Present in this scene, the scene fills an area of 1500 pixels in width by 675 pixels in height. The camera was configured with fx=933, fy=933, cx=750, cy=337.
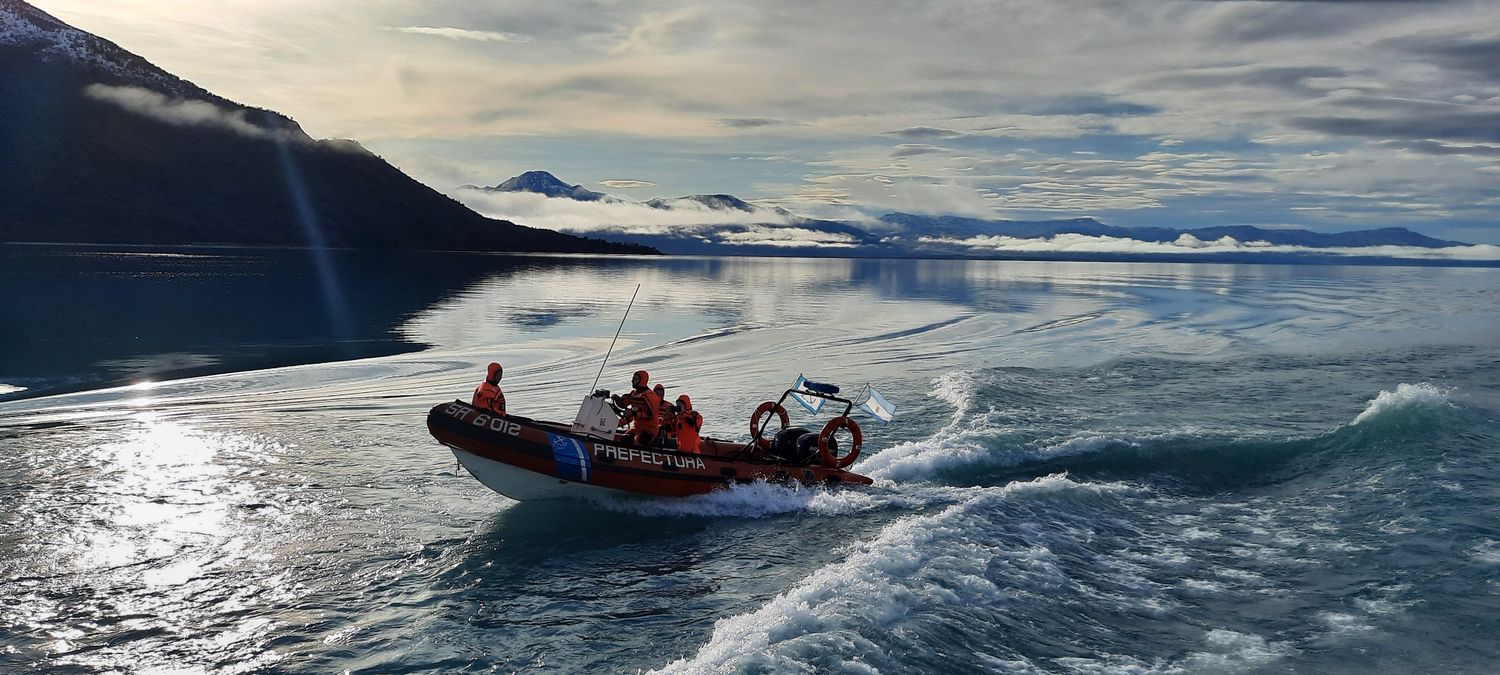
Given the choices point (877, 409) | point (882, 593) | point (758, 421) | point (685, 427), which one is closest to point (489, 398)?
point (685, 427)

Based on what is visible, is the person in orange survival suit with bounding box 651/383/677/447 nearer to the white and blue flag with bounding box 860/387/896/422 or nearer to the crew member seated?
the crew member seated

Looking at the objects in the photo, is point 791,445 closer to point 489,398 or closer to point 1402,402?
point 489,398

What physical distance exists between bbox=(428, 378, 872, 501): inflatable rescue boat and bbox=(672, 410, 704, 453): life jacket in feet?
0.98

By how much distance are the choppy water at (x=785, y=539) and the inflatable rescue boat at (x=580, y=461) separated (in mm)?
393

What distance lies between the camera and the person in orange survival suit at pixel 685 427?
15746 millimetres

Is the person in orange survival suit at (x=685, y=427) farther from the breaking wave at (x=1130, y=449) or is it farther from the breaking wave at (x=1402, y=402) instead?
the breaking wave at (x=1402, y=402)

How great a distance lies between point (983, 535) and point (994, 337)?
88.7 feet

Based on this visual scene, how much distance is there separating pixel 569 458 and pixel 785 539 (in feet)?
11.3

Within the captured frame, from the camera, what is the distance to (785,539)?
1359cm

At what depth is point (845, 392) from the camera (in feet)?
82.7

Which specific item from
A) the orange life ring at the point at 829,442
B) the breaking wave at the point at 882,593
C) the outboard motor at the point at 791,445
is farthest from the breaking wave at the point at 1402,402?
the outboard motor at the point at 791,445

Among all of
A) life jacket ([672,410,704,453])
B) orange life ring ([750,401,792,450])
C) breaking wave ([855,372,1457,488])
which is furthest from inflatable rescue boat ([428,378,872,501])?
breaking wave ([855,372,1457,488])

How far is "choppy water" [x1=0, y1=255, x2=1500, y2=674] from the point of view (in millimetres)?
9688

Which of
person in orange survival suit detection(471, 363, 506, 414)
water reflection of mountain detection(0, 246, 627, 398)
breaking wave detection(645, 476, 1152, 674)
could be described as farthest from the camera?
water reflection of mountain detection(0, 246, 627, 398)
